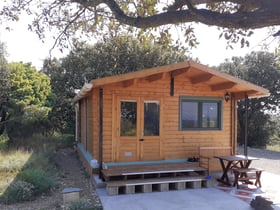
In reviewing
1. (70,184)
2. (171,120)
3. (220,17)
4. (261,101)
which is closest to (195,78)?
(171,120)

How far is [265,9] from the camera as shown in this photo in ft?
9.04

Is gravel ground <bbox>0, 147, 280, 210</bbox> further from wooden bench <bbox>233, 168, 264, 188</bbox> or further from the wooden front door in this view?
wooden bench <bbox>233, 168, 264, 188</bbox>

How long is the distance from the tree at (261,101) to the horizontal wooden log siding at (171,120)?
11.3 m

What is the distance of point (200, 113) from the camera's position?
889 centimetres

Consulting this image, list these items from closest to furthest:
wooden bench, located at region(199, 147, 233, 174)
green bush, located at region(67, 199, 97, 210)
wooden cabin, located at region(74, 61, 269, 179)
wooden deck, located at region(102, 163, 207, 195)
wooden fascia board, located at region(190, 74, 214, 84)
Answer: green bush, located at region(67, 199, 97, 210) < wooden deck, located at region(102, 163, 207, 195) < wooden cabin, located at region(74, 61, 269, 179) < wooden fascia board, located at region(190, 74, 214, 84) < wooden bench, located at region(199, 147, 233, 174)

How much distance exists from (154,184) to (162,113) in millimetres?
2210

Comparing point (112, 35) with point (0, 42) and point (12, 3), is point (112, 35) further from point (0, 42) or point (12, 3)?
point (0, 42)


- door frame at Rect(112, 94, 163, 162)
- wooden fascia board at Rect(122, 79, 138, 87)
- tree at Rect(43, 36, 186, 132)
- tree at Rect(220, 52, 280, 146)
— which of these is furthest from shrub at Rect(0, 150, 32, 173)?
tree at Rect(220, 52, 280, 146)

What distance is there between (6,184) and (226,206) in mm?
4912

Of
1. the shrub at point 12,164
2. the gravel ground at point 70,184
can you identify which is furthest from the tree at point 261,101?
the shrub at point 12,164

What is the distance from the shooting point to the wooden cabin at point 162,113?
7789 millimetres

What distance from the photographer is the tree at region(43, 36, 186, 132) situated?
60.5ft

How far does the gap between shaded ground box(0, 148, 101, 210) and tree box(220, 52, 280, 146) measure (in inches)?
510

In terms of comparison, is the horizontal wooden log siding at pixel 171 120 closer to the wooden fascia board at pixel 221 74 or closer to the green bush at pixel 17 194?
the wooden fascia board at pixel 221 74
